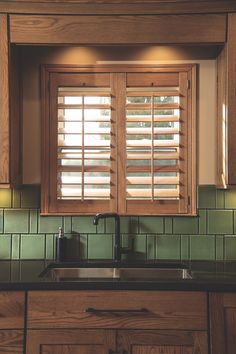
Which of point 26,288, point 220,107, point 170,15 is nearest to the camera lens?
point 26,288

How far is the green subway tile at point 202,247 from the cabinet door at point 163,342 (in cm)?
67

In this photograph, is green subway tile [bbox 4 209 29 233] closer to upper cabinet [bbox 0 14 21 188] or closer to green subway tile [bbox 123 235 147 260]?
upper cabinet [bbox 0 14 21 188]

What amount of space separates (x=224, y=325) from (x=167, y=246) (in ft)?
2.30

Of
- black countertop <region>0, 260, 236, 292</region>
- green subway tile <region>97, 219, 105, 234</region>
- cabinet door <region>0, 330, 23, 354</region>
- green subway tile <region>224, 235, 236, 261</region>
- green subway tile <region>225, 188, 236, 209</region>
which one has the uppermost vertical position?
green subway tile <region>225, 188, 236, 209</region>

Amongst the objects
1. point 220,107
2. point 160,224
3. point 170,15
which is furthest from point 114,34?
point 160,224

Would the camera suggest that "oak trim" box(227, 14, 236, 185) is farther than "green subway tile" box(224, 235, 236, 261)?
No

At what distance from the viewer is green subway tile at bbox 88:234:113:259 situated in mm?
2502

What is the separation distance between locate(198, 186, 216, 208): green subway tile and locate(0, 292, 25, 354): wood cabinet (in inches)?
46.6

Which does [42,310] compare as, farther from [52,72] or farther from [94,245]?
[52,72]

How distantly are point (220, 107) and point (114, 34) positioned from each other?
73cm

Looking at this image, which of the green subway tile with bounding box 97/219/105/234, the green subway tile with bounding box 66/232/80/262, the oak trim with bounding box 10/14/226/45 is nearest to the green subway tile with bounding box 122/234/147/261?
the green subway tile with bounding box 97/219/105/234

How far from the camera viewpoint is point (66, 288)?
1880mm

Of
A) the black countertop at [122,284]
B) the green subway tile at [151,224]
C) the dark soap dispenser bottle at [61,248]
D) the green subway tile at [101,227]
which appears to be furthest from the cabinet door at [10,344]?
the green subway tile at [151,224]

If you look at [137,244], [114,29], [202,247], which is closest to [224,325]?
[202,247]
